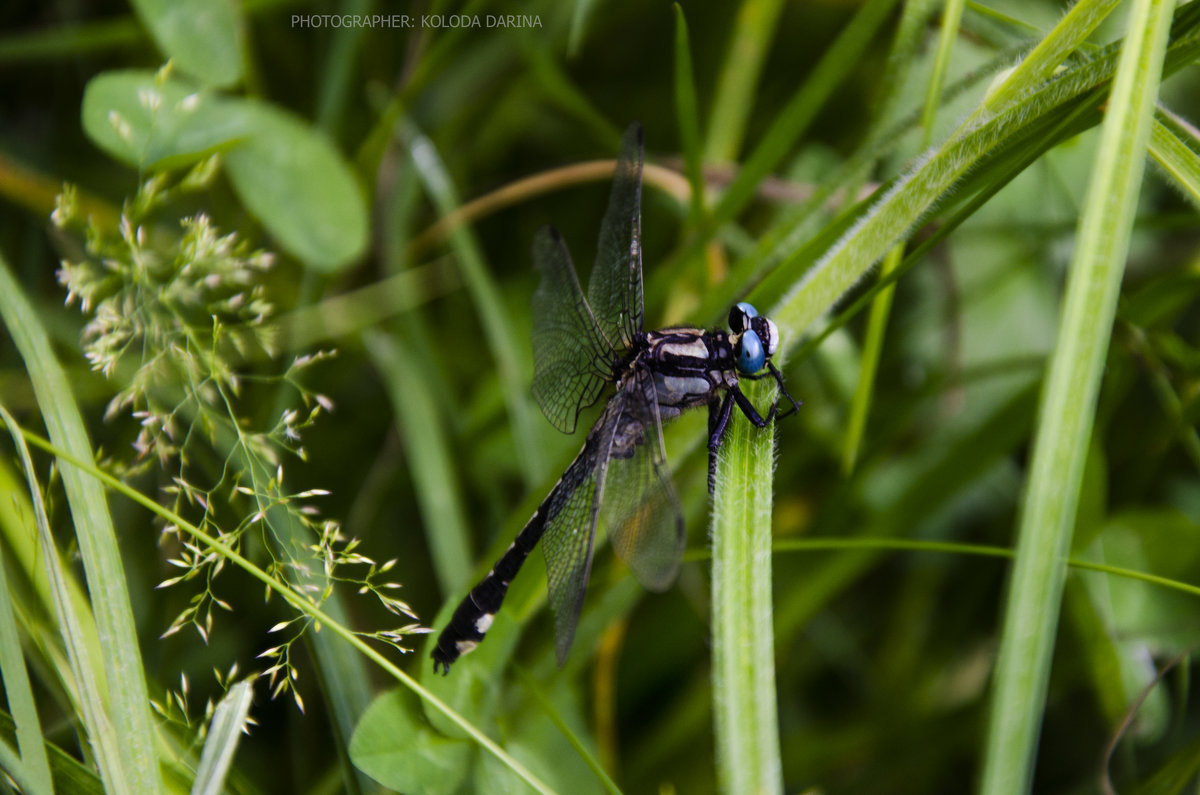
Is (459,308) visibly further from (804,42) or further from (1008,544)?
(1008,544)

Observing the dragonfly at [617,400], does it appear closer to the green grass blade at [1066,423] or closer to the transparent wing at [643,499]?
the transparent wing at [643,499]

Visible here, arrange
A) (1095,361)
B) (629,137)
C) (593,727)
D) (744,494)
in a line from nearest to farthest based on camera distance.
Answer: (1095,361) → (744,494) → (629,137) → (593,727)

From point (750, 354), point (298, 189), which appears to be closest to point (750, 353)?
point (750, 354)

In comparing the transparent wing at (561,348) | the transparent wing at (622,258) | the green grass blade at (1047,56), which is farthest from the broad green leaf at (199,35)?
the green grass blade at (1047,56)

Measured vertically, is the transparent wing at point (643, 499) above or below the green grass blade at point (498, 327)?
below

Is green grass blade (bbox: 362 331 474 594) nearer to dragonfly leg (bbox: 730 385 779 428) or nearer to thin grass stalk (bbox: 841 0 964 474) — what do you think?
dragonfly leg (bbox: 730 385 779 428)

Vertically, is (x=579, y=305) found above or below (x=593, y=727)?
above

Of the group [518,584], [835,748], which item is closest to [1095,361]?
[518,584]
